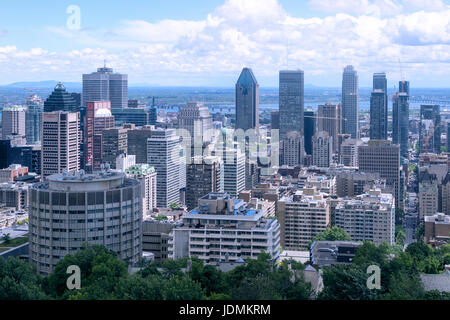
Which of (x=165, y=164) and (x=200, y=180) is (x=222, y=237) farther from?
(x=165, y=164)

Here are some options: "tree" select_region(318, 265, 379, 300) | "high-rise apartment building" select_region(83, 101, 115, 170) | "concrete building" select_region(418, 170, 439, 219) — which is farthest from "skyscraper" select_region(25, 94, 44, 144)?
"tree" select_region(318, 265, 379, 300)

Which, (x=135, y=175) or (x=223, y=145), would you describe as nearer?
(x=135, y=175)

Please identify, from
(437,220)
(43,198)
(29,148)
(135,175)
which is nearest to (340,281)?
(43,198)

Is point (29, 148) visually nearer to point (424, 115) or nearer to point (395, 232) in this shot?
point (395, 232)

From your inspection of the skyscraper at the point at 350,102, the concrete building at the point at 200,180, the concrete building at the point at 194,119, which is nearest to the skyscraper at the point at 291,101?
the skyscraper at the point at 350,102

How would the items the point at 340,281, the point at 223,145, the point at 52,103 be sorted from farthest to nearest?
1. the point at 52,103
2. the point at 223,145
3. the point at 340,281

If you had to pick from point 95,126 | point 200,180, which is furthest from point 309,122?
point 200,180

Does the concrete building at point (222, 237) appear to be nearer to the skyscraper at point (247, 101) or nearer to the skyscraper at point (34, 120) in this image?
the skyscraper at point (34, 120)
